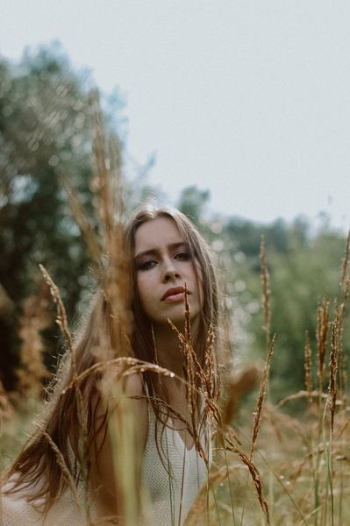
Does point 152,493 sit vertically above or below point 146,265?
below

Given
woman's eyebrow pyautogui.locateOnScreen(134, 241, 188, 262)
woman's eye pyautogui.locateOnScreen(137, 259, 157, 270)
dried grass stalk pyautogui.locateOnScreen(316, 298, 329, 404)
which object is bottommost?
dried grass stalk pyautogui.locateOnScreen(316, 298, 329, 404)

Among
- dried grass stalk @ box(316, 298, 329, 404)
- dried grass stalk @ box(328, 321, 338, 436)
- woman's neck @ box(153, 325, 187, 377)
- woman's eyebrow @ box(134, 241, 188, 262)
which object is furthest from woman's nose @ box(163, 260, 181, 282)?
dried grass stalk @ box(328, 321, 338, 436)

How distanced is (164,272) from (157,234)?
0.77 feet

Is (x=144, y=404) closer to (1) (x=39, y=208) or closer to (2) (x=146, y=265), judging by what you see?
(2) (x=146, y=265)

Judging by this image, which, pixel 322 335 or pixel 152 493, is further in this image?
pixel 152 493

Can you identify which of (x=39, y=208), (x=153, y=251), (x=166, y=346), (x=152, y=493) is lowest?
(x=152, y=493)

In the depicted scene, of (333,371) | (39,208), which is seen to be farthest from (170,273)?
(39,208)

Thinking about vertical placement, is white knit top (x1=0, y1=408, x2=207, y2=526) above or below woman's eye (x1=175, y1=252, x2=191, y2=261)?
below

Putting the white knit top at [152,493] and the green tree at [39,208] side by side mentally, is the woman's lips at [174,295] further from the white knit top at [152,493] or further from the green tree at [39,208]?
the green tree at [39,208]

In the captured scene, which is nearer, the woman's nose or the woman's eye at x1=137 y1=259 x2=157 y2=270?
the woman's nose

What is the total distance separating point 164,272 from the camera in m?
2.13

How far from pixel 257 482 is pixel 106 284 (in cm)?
48

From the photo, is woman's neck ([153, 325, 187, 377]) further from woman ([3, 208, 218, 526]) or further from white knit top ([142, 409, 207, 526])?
white knit top ([142, 409, 207, 526])

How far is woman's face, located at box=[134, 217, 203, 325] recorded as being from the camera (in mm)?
2094
